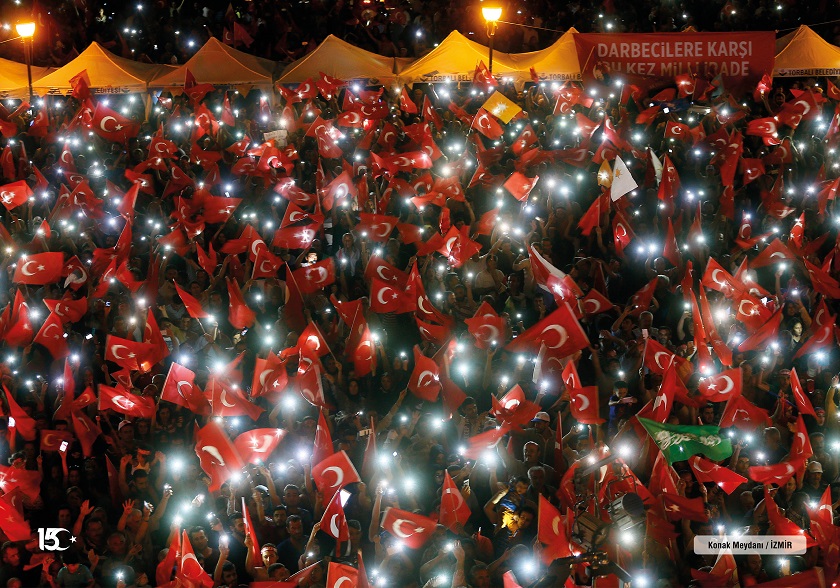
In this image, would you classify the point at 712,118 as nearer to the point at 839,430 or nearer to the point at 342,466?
the point at 839,430

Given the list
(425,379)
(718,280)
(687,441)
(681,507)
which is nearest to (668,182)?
(718,280)

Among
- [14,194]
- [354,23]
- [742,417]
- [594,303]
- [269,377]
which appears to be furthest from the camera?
[354,23]

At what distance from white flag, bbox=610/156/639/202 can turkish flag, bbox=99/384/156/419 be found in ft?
19.6

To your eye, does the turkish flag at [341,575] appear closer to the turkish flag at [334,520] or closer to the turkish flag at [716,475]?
the turkish flag at [334,520]

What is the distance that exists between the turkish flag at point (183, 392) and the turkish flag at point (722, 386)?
4.32 meters

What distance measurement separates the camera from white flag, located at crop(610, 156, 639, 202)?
12.8m

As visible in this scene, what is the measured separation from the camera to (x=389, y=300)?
1135 cm

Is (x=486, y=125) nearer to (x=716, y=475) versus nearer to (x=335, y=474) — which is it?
(x=335, y=474)

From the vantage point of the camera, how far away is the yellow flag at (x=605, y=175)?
13.5 metres

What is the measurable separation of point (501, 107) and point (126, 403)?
8178 mm

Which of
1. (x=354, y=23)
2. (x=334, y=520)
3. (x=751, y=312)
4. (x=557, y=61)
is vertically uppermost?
(x=354, y=23)

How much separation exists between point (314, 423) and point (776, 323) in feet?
14.5

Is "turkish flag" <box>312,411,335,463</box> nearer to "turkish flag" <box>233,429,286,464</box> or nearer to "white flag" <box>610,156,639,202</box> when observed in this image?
"turkish flag" <box>233,429,286,464</box>

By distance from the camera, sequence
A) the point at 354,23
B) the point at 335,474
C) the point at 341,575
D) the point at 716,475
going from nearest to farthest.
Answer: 1. the point at 341,575
2. the point at 716,475
3. the point at 335,474
4. the point at 354,23
